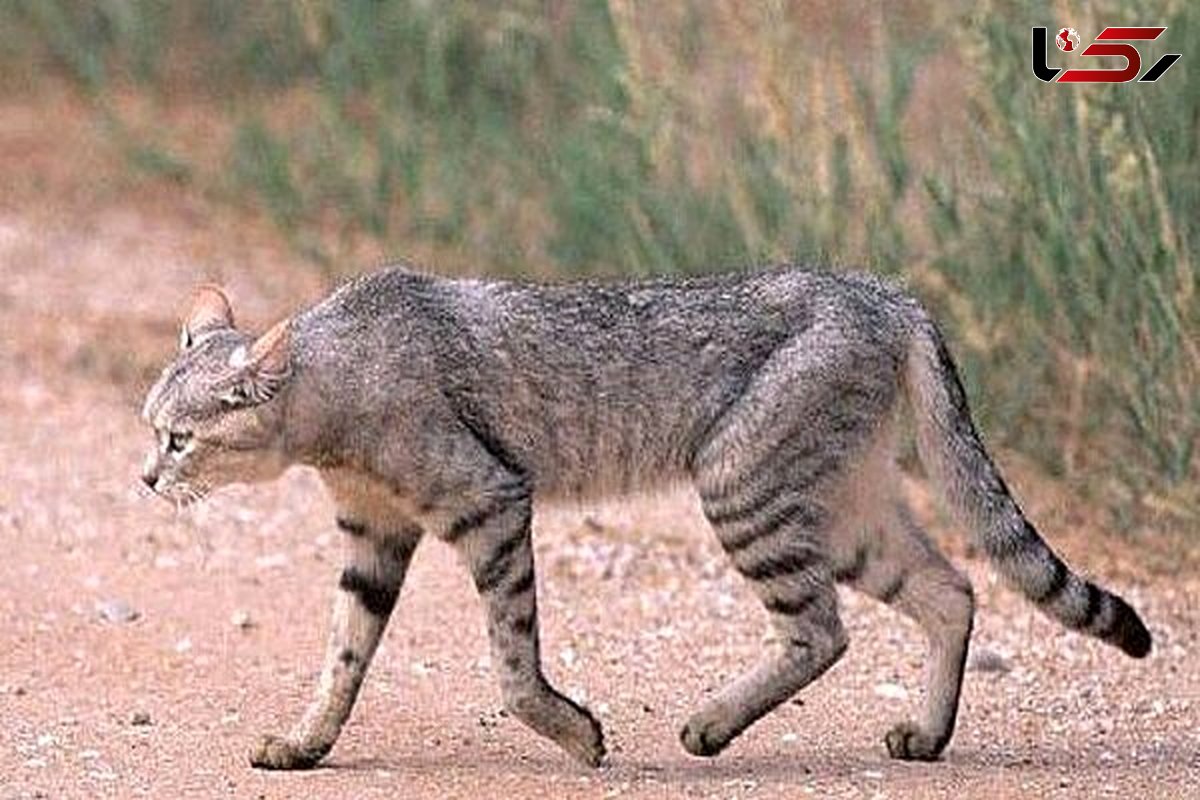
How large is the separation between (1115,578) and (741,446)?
1949 mm

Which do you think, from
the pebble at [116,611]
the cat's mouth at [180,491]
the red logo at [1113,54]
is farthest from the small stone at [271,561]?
the red logo at [1113,54]

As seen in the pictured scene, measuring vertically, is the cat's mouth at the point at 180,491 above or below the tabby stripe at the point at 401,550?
above

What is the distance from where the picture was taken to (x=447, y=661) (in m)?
6.76

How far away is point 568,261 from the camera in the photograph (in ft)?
29.2

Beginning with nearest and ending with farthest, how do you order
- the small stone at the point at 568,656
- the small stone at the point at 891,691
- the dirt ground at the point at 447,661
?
the dirt ground at the point at 447,661 → the small stone at the point at 891,691 → the small stone at the point at 568,656

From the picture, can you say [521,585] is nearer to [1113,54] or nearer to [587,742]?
[587,742]

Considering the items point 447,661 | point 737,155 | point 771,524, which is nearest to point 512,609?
point 771,524

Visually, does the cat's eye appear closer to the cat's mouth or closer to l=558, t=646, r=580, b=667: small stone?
the cat's mouth

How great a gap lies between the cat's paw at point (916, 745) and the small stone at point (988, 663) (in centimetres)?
81

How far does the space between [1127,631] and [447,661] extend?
→ 1.66 metres

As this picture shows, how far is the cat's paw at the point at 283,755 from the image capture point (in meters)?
5.85

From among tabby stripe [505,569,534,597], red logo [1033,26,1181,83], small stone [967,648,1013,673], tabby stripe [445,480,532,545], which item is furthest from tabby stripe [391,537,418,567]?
red logo [1033,26,1181,83]

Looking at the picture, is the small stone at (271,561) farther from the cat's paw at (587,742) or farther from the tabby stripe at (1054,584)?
the tabby stripe at (1054,584)

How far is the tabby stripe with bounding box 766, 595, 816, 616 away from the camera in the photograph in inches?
230
